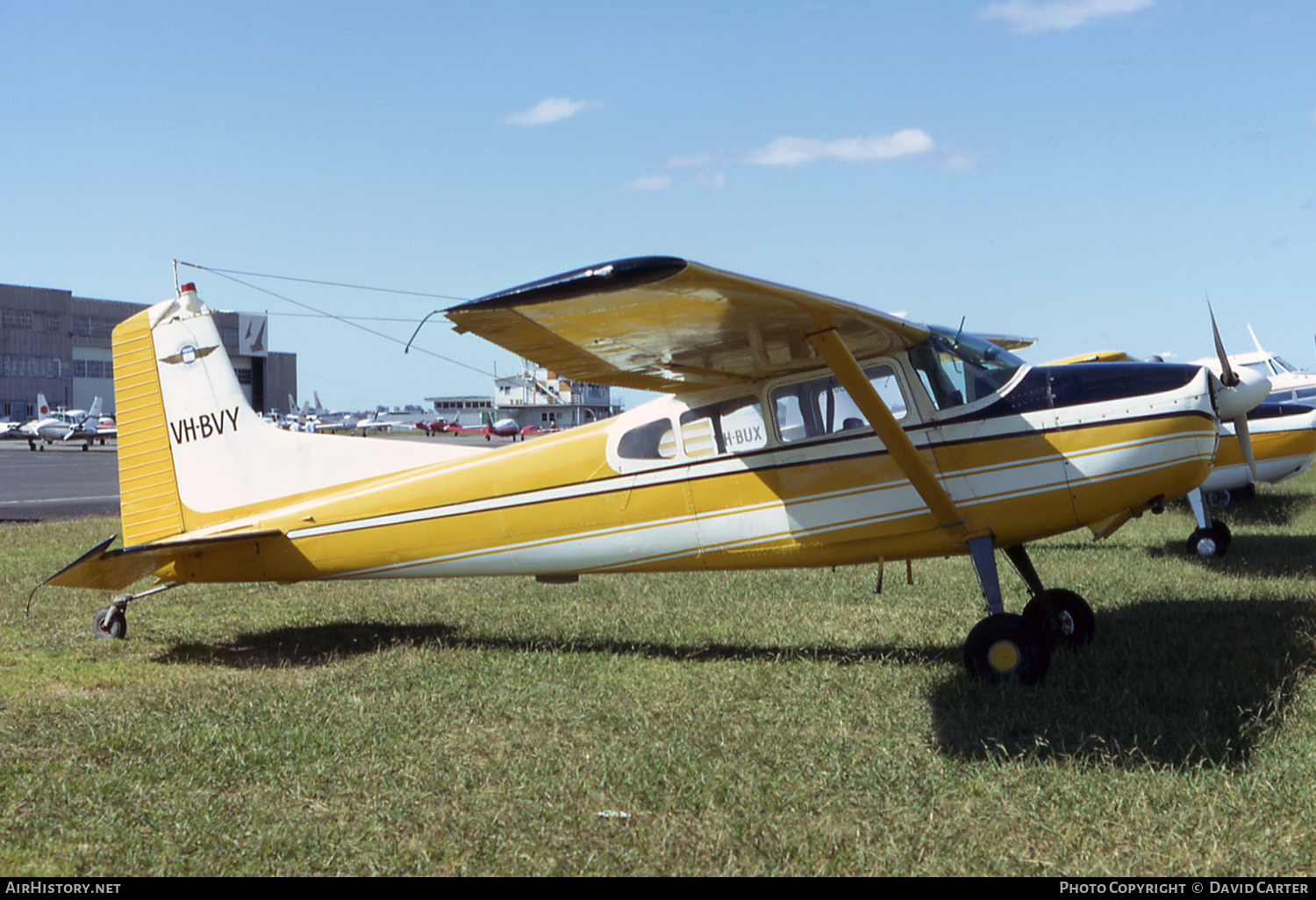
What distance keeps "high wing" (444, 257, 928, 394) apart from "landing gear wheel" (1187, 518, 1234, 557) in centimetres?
717

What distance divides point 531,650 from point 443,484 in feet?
4.73

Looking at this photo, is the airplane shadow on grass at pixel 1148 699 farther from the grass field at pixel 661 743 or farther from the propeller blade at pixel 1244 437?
the propeller blade at pixel 1244 437

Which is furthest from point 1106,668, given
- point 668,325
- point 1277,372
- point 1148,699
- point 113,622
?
point 1277,372

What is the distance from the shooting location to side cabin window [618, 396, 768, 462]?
6.85 metres

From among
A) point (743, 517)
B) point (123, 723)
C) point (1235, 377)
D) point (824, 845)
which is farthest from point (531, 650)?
point (1235, 377)

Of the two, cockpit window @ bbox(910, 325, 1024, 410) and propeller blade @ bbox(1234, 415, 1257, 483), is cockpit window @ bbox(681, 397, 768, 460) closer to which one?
cockpit window @ bbox(910, 325, 1024, 410)

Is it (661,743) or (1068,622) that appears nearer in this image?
(661,743)

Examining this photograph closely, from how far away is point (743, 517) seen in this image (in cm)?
684

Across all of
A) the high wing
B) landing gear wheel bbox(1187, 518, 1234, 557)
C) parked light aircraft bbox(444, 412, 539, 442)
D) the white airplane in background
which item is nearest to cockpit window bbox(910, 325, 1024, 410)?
the high wing

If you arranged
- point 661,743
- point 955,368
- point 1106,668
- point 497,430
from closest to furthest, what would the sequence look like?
1. point 661,743
2. point 1106,668
3. point 955,368
4. point 497,430

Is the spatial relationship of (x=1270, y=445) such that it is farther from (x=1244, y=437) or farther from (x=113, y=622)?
(x=113, y=622)

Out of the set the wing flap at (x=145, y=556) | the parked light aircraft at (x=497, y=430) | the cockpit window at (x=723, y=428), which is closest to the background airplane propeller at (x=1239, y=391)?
the cockpit window at (x=723, y=428)

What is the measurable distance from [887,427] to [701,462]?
1.50m

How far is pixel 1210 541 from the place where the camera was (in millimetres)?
11539
